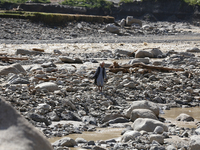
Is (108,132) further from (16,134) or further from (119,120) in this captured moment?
(16,134)

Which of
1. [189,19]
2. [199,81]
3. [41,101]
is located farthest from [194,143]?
[189,19]

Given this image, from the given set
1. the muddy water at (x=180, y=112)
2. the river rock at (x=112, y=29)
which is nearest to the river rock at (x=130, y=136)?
the muddy water at (x=180, y=112)

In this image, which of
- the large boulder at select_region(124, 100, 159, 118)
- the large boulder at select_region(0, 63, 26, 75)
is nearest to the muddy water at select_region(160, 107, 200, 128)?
the large boulder at select_region(124, 100, 159, 118)

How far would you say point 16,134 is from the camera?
2805 mm

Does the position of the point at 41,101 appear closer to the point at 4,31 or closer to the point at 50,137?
the point at 50,137

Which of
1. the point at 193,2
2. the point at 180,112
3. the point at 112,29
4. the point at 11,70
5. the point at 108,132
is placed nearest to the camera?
the point at 108,132

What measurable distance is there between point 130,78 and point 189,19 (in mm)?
43114

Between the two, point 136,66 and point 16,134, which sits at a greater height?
point 16,134

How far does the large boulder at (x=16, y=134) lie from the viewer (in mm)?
2706

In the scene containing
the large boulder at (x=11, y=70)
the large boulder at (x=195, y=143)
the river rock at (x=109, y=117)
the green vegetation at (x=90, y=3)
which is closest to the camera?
the large boulder at (x=195, y=143)

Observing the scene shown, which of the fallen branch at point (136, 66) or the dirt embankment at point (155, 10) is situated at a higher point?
the dirt embankment at point (155, 10)

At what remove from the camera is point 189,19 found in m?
50.2

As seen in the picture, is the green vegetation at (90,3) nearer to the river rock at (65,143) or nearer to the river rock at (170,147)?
the river rock at (65,143)

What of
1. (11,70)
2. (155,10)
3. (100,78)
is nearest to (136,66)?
(100,78)
